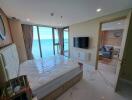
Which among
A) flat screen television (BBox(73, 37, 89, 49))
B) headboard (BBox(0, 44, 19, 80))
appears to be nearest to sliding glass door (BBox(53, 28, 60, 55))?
flat screen television (BBox(73, 37, 89, 49))

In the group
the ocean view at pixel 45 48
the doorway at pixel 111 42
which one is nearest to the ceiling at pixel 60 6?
the ocean view at pixel 45 48

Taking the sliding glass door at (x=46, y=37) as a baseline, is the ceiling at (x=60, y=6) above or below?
above

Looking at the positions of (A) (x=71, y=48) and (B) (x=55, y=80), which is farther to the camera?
(A) (x=71, y=48)

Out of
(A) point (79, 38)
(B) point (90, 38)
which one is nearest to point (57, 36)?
(A) point (79, 38)

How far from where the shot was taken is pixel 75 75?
2236 mm

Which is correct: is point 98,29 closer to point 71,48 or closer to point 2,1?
point 71,48

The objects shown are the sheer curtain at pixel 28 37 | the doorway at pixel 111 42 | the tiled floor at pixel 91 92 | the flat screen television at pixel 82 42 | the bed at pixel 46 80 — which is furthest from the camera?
the doorway at pixel 111 42

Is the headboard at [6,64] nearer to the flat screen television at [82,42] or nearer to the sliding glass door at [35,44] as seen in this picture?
the sliding glass door at [35,44]

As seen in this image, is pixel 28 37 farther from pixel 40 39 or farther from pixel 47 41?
pixel 47 41

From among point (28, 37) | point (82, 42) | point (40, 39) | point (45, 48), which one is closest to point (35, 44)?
point (40, 39)

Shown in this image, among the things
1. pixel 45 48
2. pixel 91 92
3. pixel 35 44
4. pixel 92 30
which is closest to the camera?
pixel 91 92

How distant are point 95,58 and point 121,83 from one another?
1293mm

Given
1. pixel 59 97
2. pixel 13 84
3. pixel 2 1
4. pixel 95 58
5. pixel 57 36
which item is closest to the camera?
pixel 13 84

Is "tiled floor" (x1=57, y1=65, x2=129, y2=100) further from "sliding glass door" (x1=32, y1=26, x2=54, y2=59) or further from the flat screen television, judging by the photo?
"sliding glass door" (x1=32, y1=26, x2=54, y2=59)
